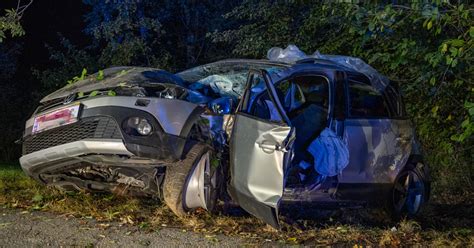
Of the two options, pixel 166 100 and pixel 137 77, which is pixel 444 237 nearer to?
pixel 166 100

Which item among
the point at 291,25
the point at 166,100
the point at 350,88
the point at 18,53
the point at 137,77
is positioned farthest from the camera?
the point at 18,53

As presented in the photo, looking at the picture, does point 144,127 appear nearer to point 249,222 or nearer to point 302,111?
point 249,222

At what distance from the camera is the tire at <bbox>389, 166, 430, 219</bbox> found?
21.9 feet

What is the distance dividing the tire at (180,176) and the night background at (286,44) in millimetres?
506

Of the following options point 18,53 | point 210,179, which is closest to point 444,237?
point 210,179

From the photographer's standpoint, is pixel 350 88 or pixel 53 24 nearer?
pixel 350 88

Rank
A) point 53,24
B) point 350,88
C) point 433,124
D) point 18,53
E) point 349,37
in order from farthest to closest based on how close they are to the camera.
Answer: point 53,24
point 18,53
point 349,37
point 433,124
point 350,88

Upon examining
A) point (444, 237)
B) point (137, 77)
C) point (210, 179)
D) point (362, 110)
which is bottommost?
point (444, 237)

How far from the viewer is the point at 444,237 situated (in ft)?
17.7

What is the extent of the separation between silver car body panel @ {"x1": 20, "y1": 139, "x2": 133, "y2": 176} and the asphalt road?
57cm

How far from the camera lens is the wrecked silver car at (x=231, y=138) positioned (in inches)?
190

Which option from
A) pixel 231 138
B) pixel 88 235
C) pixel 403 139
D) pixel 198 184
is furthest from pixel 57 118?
pixel 403 139

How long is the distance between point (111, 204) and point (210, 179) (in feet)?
4.40

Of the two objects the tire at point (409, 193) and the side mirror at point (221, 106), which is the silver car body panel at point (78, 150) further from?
the tire at point (409, 193)
